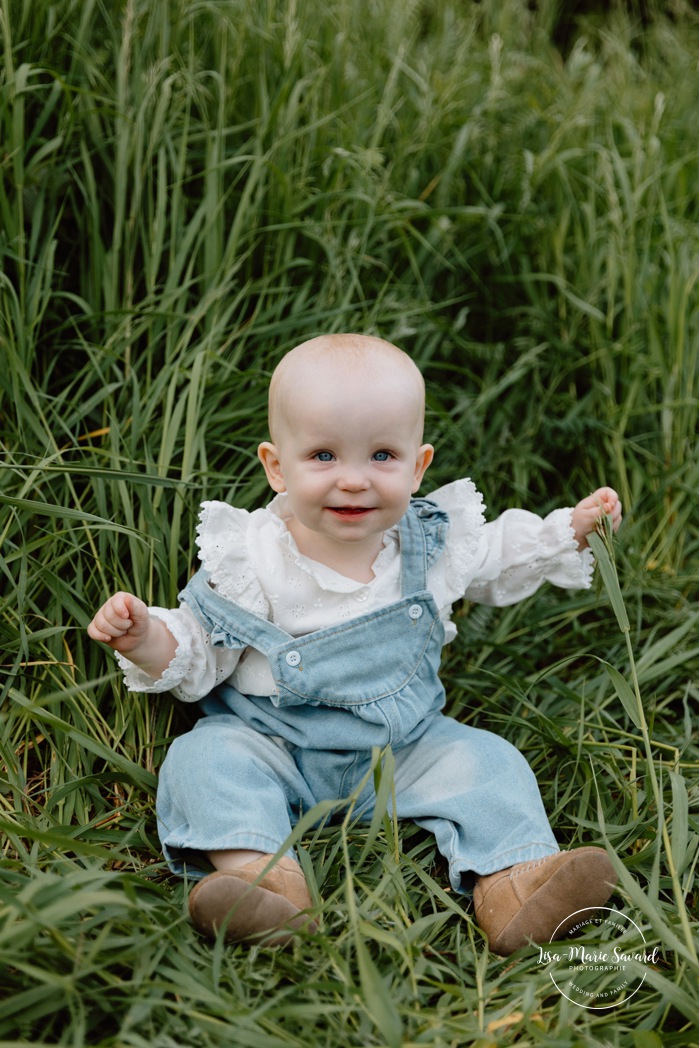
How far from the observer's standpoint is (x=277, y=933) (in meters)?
1.52

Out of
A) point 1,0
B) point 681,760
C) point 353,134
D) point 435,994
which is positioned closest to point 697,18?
point 353,134

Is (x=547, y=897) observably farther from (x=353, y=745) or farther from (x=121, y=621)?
(x=121, y=621)

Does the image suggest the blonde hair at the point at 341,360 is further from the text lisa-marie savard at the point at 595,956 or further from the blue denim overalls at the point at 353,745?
the text lisa-marie savard at the point at 595,956

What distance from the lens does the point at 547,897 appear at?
1.64 meters

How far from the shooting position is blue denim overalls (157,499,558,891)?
177 cm

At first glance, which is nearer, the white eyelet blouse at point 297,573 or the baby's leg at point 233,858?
the baby's leg at point 233,858

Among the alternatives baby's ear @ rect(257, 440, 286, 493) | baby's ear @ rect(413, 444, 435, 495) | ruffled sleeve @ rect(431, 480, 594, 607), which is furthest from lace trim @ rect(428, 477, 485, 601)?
baby's ear @ rect(257, 440, 286, 493)

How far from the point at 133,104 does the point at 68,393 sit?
0.80m

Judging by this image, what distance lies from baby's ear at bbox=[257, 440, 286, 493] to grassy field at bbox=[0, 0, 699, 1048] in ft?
0.65

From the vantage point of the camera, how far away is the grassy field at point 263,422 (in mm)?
1460

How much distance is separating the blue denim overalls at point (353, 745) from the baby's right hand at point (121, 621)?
0.54 feet

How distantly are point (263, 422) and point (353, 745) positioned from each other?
2.95 ft

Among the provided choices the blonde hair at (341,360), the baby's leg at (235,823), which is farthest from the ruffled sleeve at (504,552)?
the baby's leg at (235,823)

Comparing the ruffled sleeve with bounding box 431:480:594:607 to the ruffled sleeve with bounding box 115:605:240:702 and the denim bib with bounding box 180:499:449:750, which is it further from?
the ruffled sleeve with bounding box 115:605:240:702
